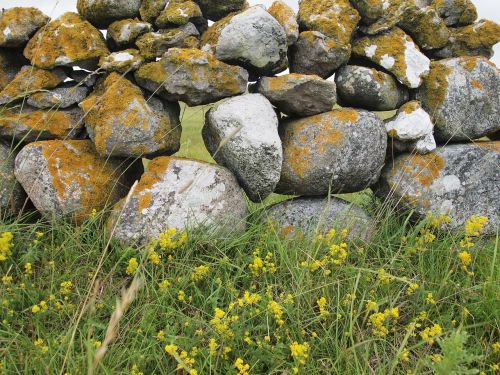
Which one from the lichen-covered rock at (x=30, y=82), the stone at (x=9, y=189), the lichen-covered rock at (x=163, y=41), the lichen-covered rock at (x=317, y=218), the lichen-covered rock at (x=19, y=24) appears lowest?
the lichen-covered rock at (x=317, y=218)

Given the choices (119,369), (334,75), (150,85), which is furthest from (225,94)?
(119,369)

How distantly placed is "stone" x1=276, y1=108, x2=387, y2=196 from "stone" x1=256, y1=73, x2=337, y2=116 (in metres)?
0.10

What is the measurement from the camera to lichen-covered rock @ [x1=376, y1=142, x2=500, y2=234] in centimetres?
420

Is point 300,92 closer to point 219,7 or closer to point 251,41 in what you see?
point 251,41

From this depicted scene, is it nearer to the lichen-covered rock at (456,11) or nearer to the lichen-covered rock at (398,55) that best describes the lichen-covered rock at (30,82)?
the lichen-covered rock at (398,55)

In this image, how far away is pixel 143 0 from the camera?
4254mm

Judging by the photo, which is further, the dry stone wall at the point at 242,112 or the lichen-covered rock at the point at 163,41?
the lichen-covered rock at the point at 163,41

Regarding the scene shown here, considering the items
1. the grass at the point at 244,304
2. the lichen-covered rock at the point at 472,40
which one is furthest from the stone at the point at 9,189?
the lichen-covered rock at the point at 472,40

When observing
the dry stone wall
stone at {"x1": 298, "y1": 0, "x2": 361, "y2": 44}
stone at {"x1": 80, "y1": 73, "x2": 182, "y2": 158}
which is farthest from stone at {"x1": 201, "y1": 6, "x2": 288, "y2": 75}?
stone at {"x1": 80, "y1": 73, "x2": 182, "y2": 158}

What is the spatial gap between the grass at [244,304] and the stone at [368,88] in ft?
3.89

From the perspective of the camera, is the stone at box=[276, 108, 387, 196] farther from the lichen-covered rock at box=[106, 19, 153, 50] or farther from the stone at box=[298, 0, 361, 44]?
the lichen-covered rock at box=[106, 19, 153, 50]

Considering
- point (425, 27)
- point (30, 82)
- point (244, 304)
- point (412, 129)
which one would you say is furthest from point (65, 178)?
point (425, 27)

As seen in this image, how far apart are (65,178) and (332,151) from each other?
2197 millimetres

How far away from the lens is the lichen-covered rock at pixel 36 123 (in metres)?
4.00
